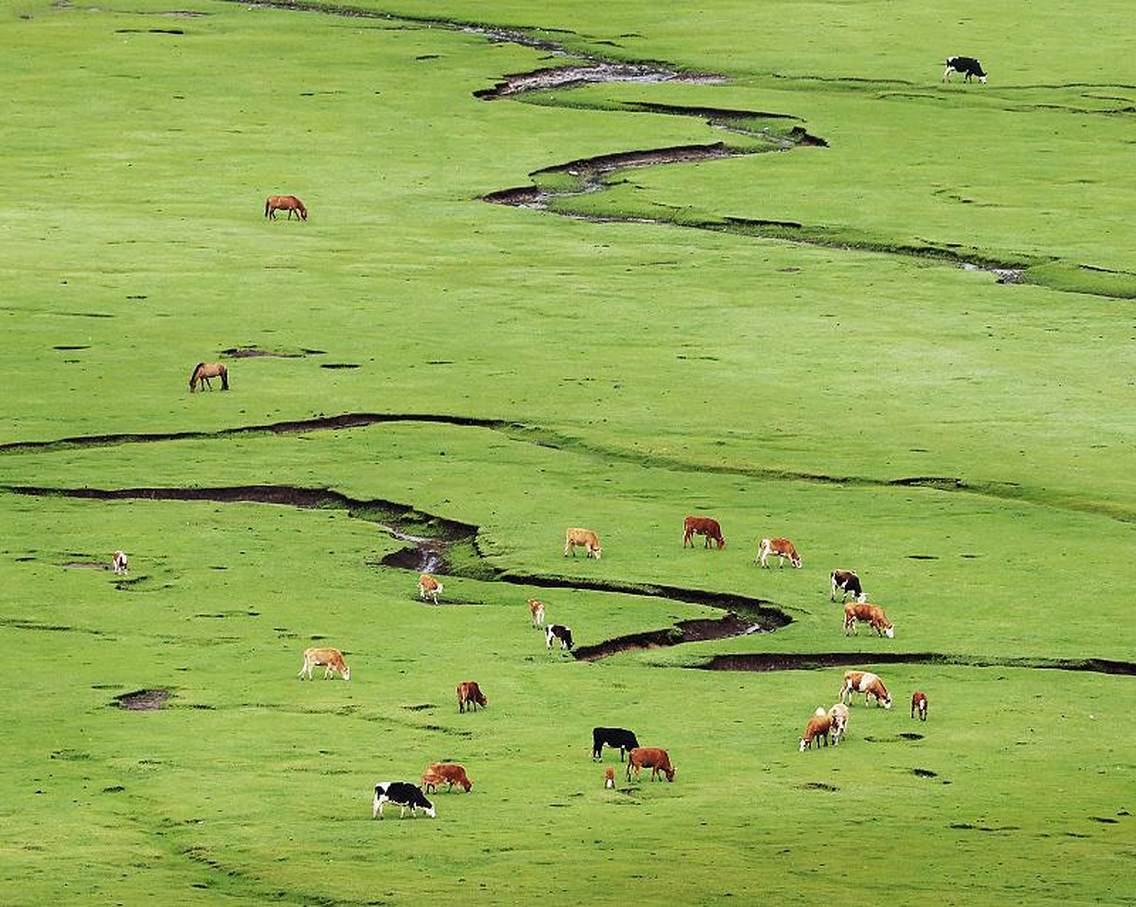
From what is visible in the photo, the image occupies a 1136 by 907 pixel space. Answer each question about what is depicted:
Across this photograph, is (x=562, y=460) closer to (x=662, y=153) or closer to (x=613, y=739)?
(x=613, y=739)

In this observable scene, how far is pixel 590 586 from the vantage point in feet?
107

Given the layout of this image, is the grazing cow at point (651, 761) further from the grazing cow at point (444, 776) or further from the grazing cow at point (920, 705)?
the grazing cow at point (920, 705)

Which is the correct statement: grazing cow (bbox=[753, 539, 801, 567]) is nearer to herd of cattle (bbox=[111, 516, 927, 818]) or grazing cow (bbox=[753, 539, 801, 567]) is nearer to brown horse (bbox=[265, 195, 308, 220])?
herd of cattle (bbox=[111, 516, 927, 818])

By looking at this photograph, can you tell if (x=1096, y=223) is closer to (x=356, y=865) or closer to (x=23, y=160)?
(x=23, y=160)

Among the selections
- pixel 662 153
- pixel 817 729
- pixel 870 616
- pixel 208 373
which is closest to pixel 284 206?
pixel 662 153

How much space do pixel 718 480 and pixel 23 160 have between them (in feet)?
113

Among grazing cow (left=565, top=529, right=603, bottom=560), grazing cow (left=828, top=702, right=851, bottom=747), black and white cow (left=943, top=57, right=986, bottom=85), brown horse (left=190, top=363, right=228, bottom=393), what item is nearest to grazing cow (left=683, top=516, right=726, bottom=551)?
grazing cow (left=565, top=529, right=603, bottom=560)

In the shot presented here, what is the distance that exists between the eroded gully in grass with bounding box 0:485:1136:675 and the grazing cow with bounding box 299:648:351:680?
2941 mm

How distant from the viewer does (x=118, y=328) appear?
49.2 m

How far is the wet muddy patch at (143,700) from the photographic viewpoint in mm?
27422

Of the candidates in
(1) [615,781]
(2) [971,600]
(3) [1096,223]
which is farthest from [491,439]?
(3) [1096,223]

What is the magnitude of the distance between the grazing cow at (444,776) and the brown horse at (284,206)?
37652 mm

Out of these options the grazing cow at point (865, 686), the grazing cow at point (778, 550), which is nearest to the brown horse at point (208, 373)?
the grazing cow at point (778, 550)

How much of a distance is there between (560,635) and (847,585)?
4.42 metres
